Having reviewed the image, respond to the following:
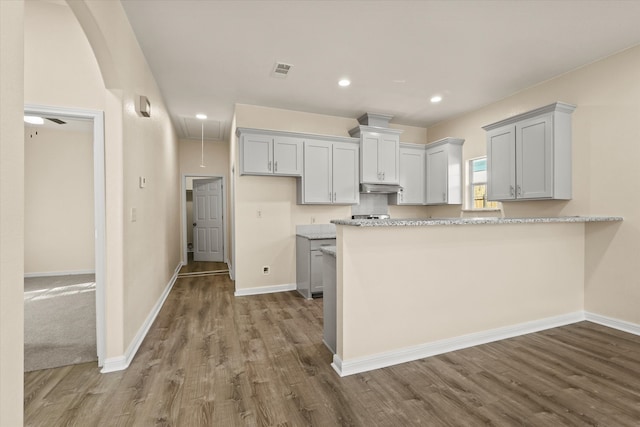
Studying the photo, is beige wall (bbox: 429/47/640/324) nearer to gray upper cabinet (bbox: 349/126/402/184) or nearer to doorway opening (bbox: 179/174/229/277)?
gray upper cabinet (bbox: 349/126/402/184)

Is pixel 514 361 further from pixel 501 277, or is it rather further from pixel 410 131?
pixel 410 131

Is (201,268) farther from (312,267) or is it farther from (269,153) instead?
(269,153)

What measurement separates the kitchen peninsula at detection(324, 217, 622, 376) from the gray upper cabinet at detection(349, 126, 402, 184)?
92.6 inches

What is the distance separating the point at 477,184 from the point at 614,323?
252 centimetres

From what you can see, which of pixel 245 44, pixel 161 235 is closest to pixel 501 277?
pixel 245 44

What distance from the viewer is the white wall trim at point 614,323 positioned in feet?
10.0

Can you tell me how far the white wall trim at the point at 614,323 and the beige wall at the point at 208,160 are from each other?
6476 mm

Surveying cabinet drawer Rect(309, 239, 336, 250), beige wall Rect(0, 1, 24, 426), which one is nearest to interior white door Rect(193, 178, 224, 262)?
cabinet drawer Rect(309, 239, 336, 250)

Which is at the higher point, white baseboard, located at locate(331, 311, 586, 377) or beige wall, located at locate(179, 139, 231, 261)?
beige wall, located at locate(179, 139, 231, 261)

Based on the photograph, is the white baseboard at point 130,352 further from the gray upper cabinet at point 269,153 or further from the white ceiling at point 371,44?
the white ceiling at point 371,44

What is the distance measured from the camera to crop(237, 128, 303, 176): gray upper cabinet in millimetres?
4363

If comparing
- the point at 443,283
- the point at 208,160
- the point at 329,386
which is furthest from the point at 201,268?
the point at 443,283

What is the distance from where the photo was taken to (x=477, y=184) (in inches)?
199

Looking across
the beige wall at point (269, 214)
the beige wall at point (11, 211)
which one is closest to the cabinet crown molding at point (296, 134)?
the beige wall at point (269, 214)
